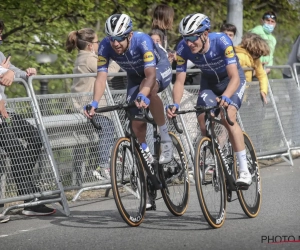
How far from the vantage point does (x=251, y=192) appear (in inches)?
357

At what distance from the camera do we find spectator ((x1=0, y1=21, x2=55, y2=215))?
9.28 m

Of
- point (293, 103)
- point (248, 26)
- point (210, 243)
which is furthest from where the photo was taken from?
point (248, 26)

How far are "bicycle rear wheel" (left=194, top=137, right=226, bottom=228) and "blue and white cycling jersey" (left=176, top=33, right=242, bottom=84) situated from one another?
0.84 m

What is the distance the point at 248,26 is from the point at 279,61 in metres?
3.54

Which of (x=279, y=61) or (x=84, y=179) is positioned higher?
(x=84, y=179)

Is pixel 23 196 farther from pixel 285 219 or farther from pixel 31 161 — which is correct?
pixel 285 219

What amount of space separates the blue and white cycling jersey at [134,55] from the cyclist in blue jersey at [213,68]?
0.34 meters

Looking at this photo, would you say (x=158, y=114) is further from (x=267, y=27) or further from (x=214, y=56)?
(x=267, y=27)

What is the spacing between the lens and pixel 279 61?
2255cm

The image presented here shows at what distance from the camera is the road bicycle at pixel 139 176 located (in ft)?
27.2

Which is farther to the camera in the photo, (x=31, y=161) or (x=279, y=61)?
(x=279, y=61)

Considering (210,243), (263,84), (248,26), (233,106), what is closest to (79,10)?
(263,84)

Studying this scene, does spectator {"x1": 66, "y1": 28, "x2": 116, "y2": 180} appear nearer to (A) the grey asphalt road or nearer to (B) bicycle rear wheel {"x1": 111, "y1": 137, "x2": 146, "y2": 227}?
(A) the grey asphalt road

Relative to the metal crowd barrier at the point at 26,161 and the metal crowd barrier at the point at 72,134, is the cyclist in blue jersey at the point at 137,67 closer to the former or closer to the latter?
the metal crowd barrier at the point at 72,134
